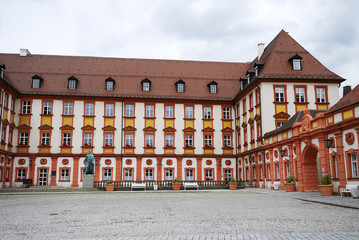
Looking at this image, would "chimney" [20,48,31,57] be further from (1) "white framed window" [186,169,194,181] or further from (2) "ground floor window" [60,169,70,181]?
(1) "white framed window" [186,169,194,181]

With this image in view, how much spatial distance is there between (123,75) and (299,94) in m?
21.1

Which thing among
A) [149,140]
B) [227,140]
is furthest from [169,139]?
[227,140]

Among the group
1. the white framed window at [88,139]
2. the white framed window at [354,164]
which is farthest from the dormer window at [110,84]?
the white framed window at [354,164]

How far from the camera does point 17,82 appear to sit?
41.6 m

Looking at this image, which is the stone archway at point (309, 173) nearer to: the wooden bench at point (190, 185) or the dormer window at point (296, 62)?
the wooden bench at point (190, 185)

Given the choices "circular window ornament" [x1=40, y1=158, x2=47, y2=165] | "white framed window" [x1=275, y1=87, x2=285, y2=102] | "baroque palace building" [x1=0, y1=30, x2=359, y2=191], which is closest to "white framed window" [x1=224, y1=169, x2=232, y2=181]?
"baroque palace building" [x1=0, y1=30, x2=359, y2=191]

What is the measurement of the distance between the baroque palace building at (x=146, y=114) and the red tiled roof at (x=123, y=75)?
0.12 m

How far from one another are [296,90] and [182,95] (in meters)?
13.5

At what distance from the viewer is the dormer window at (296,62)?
118 feet

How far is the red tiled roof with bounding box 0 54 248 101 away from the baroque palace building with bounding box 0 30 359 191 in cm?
12

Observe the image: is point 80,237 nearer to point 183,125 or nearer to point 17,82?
point 183,125

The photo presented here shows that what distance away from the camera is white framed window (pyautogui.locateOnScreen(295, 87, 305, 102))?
35.3 meters

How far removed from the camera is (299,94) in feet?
116

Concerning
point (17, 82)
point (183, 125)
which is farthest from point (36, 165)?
point (183, 125)
